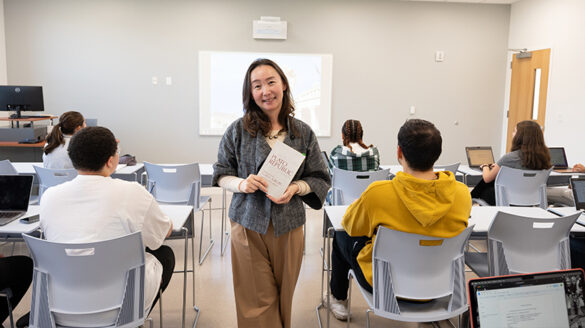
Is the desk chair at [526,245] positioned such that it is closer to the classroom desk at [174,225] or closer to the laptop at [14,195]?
the classroom desk at [174,225]

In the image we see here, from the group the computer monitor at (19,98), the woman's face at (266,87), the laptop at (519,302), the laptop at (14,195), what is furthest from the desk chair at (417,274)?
the computer monitor at (19,98)

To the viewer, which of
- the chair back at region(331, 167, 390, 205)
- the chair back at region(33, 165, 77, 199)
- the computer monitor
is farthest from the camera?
the computer monitor

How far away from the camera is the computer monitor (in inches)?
227

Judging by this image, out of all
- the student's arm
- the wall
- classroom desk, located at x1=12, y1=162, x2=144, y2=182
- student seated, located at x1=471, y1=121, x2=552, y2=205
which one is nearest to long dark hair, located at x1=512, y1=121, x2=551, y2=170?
student seated, located at x1=471, y1=121, x2=552, y2=205

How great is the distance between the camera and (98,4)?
670cm

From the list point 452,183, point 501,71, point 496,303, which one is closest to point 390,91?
point 501,71

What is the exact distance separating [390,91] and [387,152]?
3.38 ft

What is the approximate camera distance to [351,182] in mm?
3217

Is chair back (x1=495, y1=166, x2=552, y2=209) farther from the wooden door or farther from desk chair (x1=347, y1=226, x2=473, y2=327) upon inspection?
the wooden door

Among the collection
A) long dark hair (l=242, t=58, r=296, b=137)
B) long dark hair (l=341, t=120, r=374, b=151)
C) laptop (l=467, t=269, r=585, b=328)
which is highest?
long dark hair (l=242, t=58, r=296, b=137)

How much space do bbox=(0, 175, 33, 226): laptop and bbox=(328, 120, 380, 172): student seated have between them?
211 centimetres

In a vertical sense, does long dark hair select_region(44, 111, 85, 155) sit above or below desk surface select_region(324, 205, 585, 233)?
above

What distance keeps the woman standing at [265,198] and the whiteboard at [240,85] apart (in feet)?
17.2

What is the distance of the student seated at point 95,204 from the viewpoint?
165 centimetres
